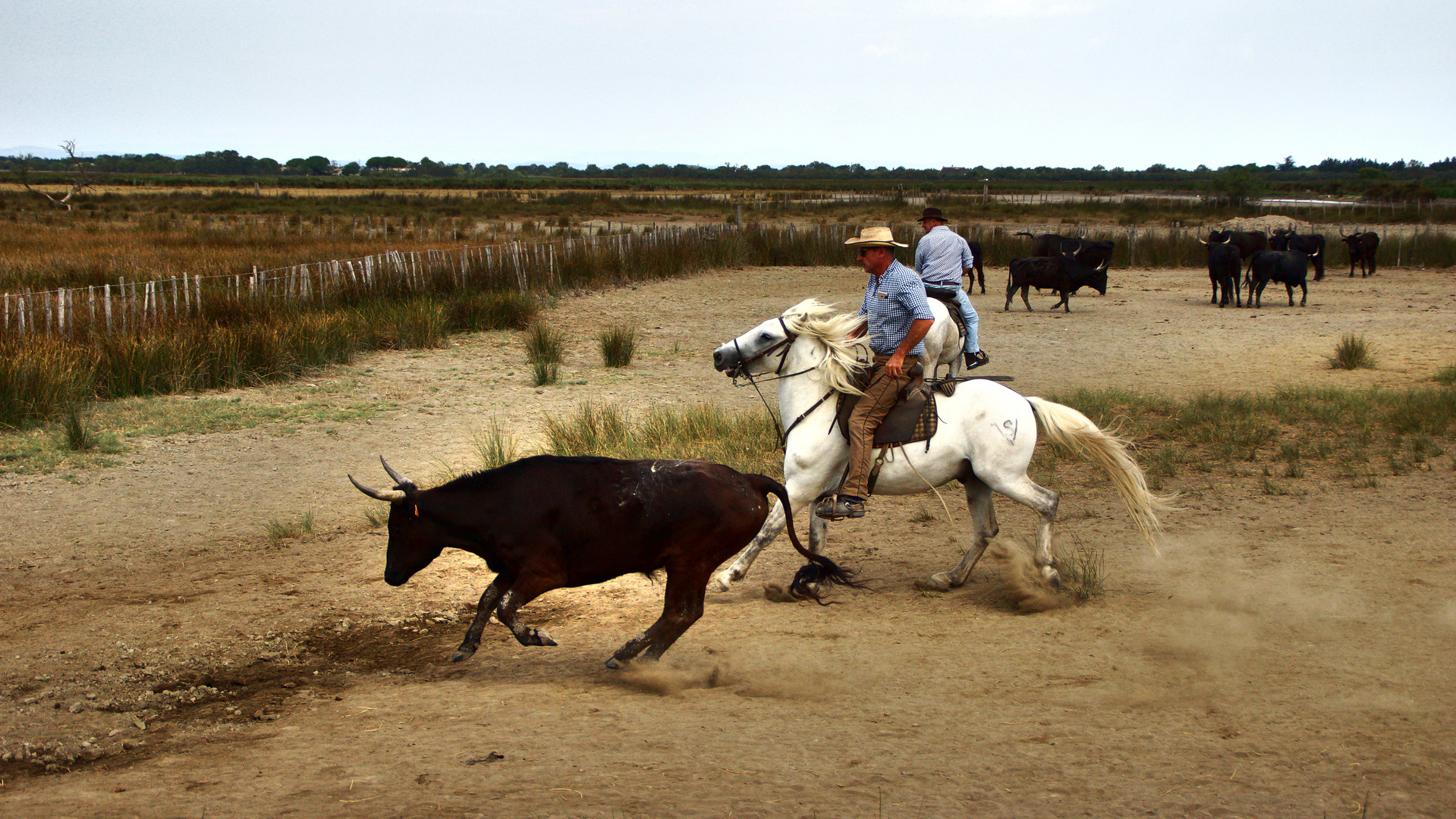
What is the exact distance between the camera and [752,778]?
3400mm

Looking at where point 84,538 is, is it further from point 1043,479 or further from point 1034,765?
point 1043,479

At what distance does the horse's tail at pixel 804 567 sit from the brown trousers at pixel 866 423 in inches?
19.4

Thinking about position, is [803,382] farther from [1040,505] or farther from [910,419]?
[1040,505]

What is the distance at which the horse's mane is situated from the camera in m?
5.86

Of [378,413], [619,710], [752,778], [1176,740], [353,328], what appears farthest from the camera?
[353,328]

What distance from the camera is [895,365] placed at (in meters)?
5.62

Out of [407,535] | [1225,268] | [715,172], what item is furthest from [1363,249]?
[715,172]

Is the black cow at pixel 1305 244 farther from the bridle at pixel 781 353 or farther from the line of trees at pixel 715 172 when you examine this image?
the line of trees at pixel 715 172

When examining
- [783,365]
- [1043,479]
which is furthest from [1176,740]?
[1043,479]

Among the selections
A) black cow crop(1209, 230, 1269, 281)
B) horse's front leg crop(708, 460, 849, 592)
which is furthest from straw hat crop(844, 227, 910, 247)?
black cow crop(1209, 230, 1269, 281)

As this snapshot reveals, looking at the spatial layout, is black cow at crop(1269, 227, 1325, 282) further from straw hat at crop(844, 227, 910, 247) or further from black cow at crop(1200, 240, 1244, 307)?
straw hat at crop(844, 227, 910, 247)

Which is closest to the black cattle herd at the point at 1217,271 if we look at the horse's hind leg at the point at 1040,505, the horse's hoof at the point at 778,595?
the horse's hind leg at the point at 1040,505

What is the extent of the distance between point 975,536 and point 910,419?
894 millimetres

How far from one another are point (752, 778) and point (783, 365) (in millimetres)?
3029
